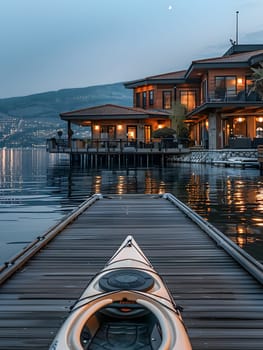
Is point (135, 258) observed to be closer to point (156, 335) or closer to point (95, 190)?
point (156, 335)

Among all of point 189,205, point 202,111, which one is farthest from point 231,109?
point 189,205

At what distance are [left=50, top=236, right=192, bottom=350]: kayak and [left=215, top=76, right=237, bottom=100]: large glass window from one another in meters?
38.9

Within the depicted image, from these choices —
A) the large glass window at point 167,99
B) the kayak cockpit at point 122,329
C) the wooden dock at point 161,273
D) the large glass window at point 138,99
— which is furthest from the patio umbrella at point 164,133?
the kayak cockpit at point 122,329

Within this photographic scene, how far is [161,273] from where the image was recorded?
5.12 meters

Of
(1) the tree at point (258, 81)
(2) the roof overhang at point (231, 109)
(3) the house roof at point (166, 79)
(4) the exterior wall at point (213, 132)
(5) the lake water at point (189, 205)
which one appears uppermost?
(3) the house roof at point (166, 79)

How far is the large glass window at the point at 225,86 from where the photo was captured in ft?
134

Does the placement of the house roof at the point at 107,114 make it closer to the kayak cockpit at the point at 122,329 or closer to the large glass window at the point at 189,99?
the large glass window at the point at 189,99

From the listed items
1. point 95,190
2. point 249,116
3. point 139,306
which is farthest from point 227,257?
point 249,116

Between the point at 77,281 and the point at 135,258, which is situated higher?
the point at 135,258

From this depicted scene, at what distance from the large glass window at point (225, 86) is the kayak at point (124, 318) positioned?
128ft

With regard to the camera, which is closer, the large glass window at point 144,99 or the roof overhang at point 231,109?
the roof overhang at point 231,109

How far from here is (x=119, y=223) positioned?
8.76 meters

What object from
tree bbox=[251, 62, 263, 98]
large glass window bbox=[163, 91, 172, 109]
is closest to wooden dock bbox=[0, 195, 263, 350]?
tree bbox=[251, 62, 263, 98]

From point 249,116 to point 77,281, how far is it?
1553 inches
